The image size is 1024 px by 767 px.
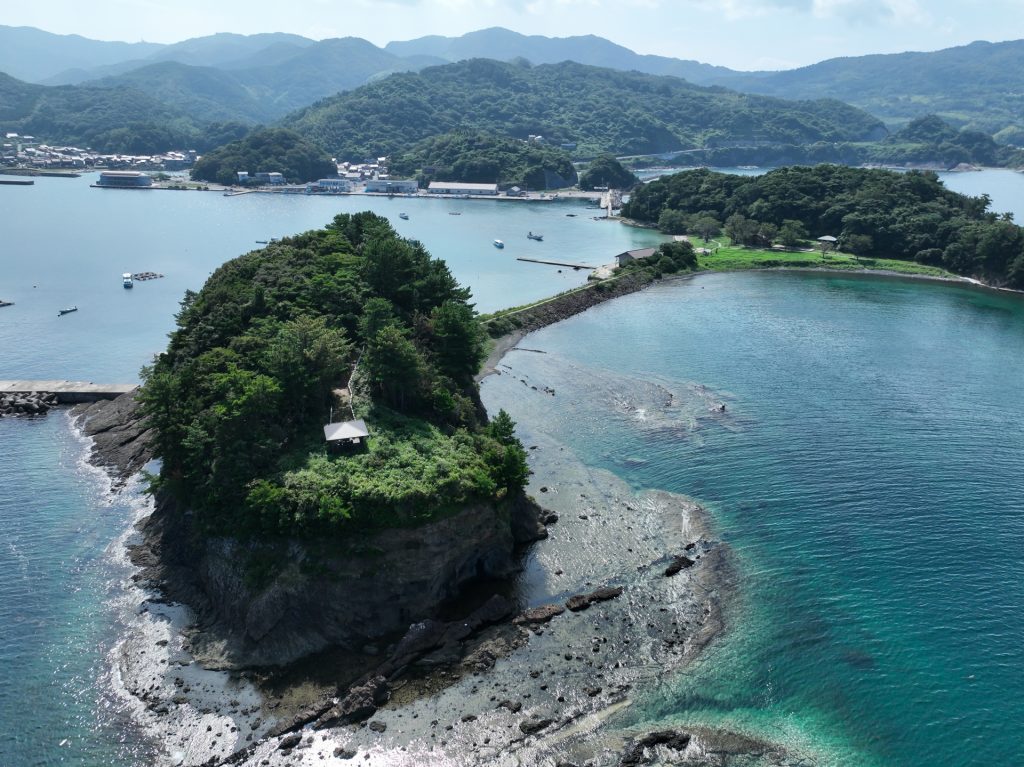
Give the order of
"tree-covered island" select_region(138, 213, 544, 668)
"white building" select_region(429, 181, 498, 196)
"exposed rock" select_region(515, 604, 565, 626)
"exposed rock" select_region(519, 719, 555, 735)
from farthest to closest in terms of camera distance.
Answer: "white building" select_region(429, 181, 498, 196), "exposed rock" select_region(515, 604, 565, 626), "tree-covered island" select_region(138, 213, 544, 668), "exposed rock" select_region(519, 719, 555, 735)

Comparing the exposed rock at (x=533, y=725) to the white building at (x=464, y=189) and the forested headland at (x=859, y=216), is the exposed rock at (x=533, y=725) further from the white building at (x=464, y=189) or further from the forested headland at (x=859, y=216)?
the white building at (x=464, y=189)

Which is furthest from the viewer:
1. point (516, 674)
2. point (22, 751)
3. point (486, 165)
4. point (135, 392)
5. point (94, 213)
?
point (486, 165)

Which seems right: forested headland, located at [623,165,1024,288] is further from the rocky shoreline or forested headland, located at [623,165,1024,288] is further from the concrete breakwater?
the concrete breakwater

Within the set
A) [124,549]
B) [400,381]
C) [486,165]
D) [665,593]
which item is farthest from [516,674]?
[486,165]

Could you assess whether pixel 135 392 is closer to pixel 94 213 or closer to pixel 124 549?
pixel 124 549

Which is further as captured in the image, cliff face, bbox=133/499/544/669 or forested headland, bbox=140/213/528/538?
forested headland, bbox=140/213/528/538

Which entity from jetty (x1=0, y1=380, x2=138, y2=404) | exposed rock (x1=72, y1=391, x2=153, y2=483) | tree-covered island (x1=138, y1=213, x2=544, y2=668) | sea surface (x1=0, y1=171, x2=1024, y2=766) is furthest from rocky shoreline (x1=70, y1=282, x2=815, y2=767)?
jetty (x1=0, y1=380, x2=138, y2=404)
